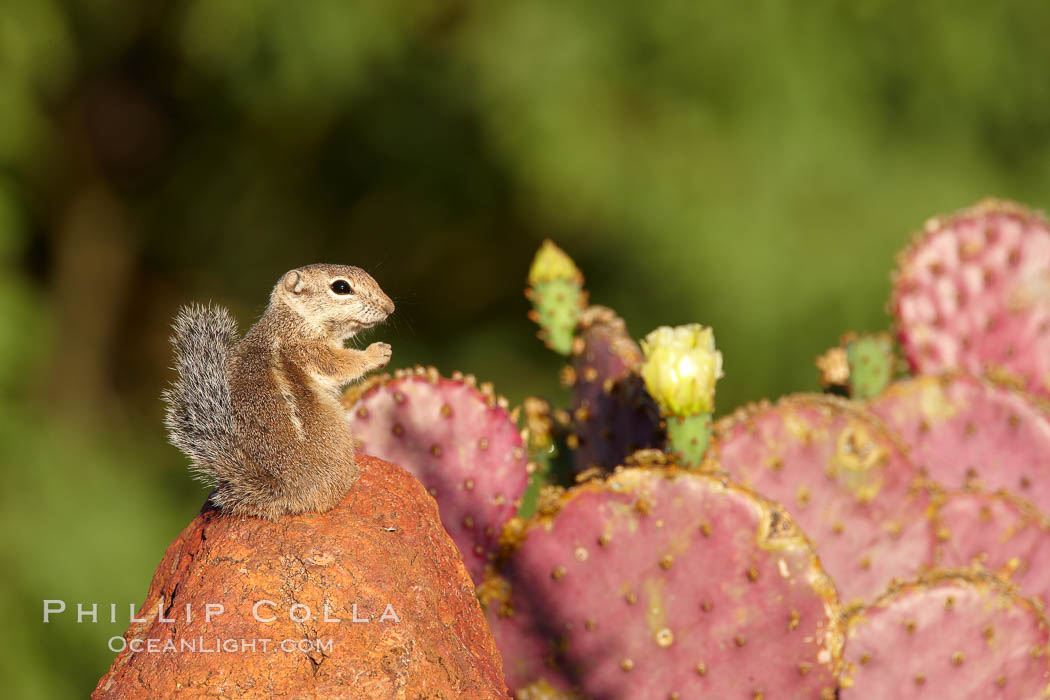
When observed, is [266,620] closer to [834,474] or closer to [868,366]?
[834,474]

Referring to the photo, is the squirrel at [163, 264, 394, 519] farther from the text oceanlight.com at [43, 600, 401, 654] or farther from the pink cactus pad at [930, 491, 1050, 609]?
the pink cactus pad at [930, 491, 1050, 609]

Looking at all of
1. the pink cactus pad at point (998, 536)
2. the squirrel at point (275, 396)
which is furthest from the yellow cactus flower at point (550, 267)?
the pink cactus pad at point (998, 536)

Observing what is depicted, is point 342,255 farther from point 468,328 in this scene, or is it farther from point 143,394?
point 143,394

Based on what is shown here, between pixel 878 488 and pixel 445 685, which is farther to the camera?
pixel 878 488

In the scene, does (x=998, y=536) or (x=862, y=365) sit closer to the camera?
(x=998, y=536)

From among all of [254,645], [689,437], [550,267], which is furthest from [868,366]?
[254,645]

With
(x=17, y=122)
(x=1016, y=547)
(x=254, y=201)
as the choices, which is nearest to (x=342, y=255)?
(x=254, y=201)

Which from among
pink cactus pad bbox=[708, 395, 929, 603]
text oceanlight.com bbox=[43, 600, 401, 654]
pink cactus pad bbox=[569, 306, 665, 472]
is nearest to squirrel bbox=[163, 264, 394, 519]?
text oceanlight.com bbox=[43, 600, 401, 654]
